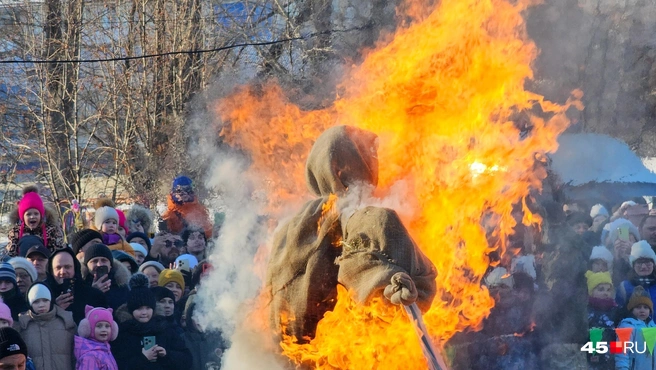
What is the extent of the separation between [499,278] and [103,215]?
3.52 metres

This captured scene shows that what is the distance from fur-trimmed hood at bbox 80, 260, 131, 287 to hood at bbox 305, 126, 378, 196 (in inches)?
115

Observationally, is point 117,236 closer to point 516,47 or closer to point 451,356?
point 451,356

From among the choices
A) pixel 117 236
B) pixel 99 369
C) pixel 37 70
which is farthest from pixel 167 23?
pixel 99 369

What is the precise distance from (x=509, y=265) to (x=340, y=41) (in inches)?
244

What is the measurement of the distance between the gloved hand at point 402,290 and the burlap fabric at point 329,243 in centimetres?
17

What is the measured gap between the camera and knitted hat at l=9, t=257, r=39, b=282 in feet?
21.4

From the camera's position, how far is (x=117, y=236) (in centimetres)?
805

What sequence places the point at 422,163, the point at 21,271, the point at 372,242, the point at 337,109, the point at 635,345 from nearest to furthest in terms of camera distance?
the point at 372,242 < the point at 422,163 < the point at 337,109 < the point at 21,271 < the point at 635,345

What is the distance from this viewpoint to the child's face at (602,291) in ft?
Answer: 26.3

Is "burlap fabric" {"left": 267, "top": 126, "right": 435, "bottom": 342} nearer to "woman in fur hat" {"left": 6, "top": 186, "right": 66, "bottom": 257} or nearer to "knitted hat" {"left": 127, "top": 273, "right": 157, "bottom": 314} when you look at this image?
"knitted hat" {"left": 127, "top": 273, "right": 157, "bottom": 314}

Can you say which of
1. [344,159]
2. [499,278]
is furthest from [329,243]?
[499,278]

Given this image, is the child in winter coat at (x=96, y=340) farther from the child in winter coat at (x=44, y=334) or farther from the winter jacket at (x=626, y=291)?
the winter jacket at (x=626, y=291)

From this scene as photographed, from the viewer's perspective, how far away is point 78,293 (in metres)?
6.53

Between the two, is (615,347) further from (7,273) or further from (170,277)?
(7,273)
